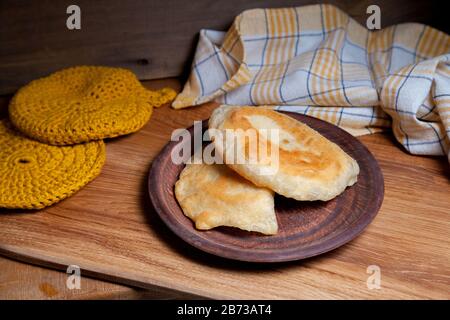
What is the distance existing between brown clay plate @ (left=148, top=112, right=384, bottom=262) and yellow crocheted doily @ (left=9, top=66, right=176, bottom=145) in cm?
13

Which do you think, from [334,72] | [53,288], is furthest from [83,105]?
[334,72]

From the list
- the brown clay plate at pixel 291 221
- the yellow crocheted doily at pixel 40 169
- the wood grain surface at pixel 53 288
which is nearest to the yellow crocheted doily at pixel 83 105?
the yellow crocheted doily at pixel 40 169

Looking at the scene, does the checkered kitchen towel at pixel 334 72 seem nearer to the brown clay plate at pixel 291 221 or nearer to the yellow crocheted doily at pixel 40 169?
the brown clay plate at pixel 291 221

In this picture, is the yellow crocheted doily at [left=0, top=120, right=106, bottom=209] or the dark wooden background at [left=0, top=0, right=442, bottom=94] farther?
the dark wooden background at [left=0, top=0, right=442, bottom=94]

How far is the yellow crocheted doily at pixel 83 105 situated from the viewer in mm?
896

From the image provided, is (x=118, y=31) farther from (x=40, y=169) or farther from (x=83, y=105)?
(x=40, y=169)

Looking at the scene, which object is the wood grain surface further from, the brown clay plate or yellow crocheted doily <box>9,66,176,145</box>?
yellow crocheted doily <box>9,66,176,145</box>

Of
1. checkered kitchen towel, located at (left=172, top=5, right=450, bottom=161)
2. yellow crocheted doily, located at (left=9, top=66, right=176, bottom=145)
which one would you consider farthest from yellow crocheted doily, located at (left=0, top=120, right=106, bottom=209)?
checkered kitchen towel, located at (left=172, top=5, right=450, bottom=161)

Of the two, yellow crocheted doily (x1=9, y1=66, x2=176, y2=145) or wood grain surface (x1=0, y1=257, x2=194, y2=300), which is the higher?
yellow crocheted doily (x1=9, y1=66, x2=176, y2=145)

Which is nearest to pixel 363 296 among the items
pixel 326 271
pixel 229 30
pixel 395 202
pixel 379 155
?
pixel 326 271

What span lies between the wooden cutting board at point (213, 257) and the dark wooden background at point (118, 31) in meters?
0.32

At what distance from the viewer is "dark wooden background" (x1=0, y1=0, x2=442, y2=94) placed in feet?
3.41

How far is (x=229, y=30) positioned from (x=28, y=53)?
Result: 403 millimetres

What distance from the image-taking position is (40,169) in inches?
33.4
